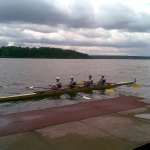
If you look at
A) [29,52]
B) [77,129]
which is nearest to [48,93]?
[77,129]

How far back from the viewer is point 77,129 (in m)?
7.58

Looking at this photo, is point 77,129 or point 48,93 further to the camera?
point 48,93

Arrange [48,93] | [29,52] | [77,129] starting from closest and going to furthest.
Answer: [77,129] → [48,93] → [29,52]

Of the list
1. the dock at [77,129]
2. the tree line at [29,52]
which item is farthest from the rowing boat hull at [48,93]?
the tree line at [29,52]

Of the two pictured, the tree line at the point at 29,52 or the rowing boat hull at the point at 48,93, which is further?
the tree line at the point at 29,52

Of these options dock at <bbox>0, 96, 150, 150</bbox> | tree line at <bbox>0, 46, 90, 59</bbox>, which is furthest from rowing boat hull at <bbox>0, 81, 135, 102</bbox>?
tree line at <bbox>0, 46, 90, 59</bbox>

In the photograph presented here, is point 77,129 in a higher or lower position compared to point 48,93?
higher

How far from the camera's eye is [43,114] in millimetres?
9773

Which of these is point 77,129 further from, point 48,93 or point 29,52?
point 29,52

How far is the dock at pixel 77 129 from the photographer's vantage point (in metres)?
6.25

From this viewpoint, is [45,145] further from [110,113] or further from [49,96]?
[49,96]

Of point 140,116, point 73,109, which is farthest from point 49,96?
point 140,116

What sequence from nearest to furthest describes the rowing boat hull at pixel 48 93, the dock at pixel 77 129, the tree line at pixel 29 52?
the dock at pixel 77 129 → the rowing boat hull at pixel 48 93 → the tree line at pixel 29 52

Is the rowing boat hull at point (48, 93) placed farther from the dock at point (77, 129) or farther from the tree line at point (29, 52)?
the tree line at point (29, 52)
